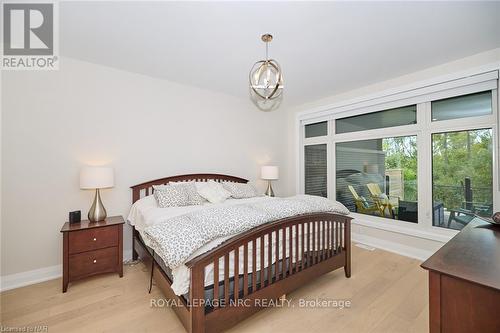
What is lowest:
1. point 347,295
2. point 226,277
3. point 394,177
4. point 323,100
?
point 347,295

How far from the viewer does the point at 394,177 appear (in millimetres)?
3338

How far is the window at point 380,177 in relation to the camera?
10.4ft

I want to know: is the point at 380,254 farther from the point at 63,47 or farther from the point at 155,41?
the point at 63,47

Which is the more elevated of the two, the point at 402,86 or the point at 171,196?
the point at 402,86

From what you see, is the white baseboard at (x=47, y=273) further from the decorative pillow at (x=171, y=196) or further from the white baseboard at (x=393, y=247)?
the decorative pillow at (x=171, y=196)

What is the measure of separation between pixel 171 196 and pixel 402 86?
3.41 meters

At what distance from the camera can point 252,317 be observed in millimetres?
1799

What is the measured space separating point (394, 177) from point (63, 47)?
453 centimetres

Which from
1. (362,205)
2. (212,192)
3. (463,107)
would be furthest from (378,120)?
(212,192)

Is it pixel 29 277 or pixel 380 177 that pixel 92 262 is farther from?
pixel 380 177

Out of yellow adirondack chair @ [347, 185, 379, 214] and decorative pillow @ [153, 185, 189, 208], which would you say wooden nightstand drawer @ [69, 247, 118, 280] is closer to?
decorative pillow @ [153, 185, 189, 208]

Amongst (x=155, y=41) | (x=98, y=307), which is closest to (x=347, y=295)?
(x=98, y=307)

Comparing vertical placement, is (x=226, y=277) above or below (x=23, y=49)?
below

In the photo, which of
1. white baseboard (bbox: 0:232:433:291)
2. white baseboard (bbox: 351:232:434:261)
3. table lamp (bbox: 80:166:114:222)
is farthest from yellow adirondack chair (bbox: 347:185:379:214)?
table lamp (bbox: 80:166:114:222)
